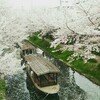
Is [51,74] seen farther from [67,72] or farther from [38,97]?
[67,72]

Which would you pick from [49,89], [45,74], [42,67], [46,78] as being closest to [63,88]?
[46,78]

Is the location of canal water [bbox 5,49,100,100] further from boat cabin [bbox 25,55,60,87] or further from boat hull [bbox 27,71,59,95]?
boat cabin [bbox 25,55,60,87]

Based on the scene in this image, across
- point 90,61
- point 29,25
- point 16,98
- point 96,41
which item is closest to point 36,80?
point 16,98

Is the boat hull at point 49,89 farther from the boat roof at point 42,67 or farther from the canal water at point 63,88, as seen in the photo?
the boat roof at point 42,67

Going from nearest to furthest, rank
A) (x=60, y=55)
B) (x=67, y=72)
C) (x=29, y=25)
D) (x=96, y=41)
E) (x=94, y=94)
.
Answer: (x=96, y=41)
(x=94, y=94)
(x=67, y=72)
(x=60, y=55)
(x=29, y=25)

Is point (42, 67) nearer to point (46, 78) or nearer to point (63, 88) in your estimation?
point (46, 78)

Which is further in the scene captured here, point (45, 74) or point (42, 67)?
point (42, 67)

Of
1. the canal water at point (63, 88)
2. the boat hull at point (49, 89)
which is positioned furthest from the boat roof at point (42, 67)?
the canal water at point (63, 88)

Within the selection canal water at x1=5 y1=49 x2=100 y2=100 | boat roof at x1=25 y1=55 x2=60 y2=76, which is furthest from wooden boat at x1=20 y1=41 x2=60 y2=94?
canal water at x1=5 y1=49 x2=100 y2=100
